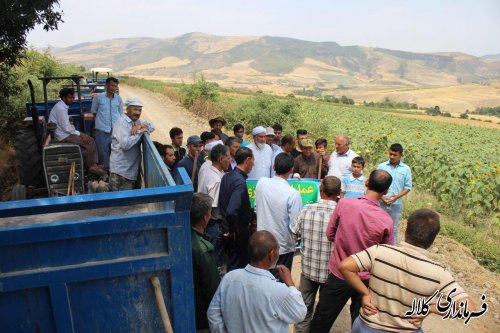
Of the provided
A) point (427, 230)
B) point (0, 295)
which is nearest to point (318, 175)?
point (427, 230)

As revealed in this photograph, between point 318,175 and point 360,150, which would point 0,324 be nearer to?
point 318,175

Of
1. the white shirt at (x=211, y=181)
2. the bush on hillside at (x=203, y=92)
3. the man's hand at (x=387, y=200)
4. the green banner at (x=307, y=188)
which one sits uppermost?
the bush on hillside at (x=203, y=92)

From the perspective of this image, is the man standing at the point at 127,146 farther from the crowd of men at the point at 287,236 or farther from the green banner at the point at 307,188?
the green banner at the point at 307,188

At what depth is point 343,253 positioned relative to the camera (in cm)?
339

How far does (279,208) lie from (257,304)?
1817 millimetres

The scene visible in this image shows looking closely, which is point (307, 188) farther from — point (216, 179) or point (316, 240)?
point (316, 240)

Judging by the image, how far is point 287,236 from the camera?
164 inches

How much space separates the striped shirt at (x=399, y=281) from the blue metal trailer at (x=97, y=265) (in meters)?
1.28

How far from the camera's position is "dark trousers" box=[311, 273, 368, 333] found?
136 inches

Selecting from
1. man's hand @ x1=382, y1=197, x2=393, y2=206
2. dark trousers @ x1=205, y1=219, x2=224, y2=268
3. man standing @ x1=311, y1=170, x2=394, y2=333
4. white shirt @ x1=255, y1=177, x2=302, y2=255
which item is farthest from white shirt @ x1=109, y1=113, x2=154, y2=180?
man's hand @ x1=382, y1=197, x2=393, y2=206

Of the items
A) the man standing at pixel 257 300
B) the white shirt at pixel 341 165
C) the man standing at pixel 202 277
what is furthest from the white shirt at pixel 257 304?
the white shirt at pixel 341 165

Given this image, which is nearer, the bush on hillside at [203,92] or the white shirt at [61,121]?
the white shirt at [61,121]

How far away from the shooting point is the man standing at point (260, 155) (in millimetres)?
6207

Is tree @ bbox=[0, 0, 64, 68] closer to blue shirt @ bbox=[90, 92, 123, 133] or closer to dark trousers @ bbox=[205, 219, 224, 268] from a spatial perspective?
blue shirt @ bbox=[90, 92, 123, 133]
